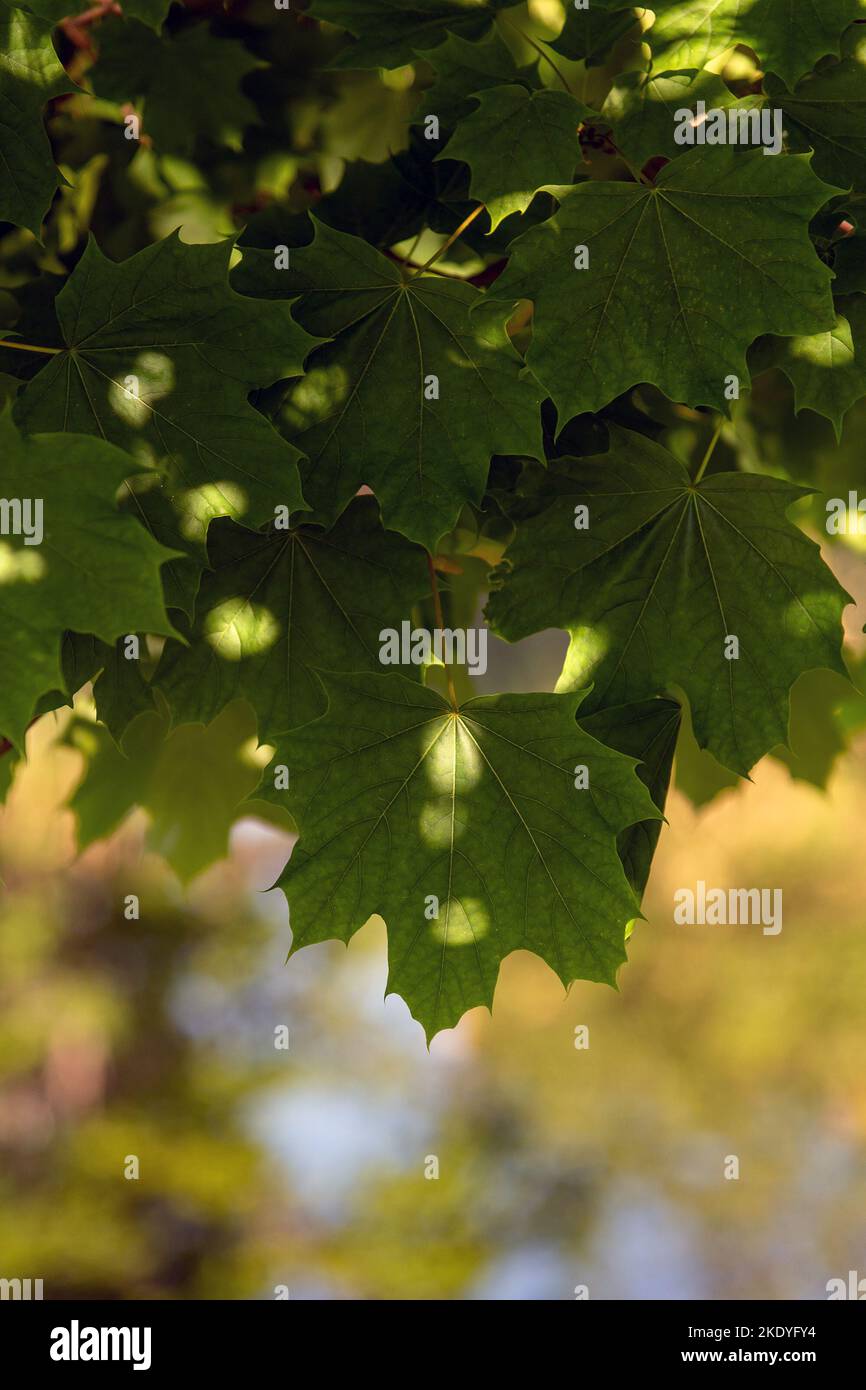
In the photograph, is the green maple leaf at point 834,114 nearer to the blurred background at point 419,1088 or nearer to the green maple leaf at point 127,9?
the green maple leaf at point 127,9

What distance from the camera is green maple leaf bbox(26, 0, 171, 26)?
625 millimetres

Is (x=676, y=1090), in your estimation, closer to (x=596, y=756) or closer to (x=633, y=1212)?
(x=633, y=1212)

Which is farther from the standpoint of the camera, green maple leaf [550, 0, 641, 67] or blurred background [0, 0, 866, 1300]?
blurred background [0, 0, 866, 1300]

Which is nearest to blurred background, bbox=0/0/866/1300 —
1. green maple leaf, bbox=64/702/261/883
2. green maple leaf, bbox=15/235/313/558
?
green maple leaf, bbox=64/702/261/883

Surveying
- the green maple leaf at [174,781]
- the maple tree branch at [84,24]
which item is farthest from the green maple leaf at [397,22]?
the green maple leaf at [174,781]

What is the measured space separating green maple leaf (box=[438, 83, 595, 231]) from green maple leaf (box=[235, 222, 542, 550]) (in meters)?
0.06

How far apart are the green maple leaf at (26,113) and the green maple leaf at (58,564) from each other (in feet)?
0.57

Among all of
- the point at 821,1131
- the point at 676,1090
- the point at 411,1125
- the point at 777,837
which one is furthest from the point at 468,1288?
the point at 777,837

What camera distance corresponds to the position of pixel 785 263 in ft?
2.00

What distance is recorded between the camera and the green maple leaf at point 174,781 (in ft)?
3.44

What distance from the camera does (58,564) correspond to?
21.0 inches

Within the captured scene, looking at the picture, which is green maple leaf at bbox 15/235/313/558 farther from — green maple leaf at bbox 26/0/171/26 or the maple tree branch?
the maple tree branch

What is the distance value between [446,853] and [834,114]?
452mm

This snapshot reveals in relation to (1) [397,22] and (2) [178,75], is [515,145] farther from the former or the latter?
(2) [178,75]
